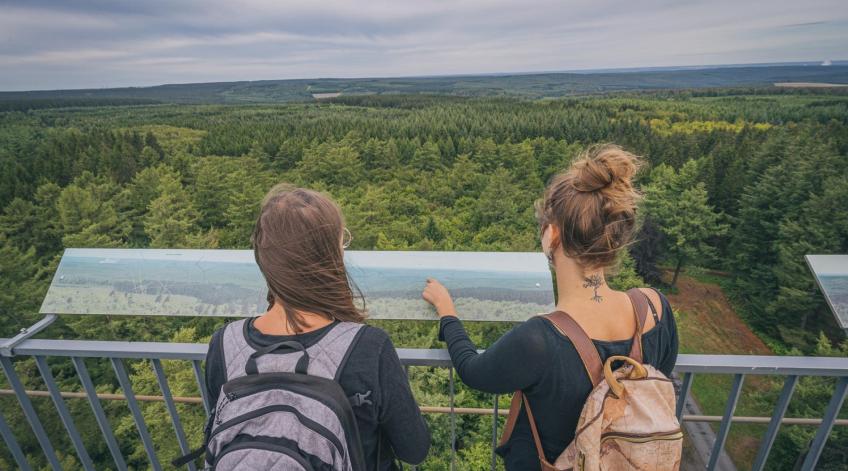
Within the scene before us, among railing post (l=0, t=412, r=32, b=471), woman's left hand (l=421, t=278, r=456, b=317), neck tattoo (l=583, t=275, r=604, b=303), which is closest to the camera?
neck tattoo (l=583, t=275, r=604, b=303)

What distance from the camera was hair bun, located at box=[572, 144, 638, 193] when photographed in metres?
1.35

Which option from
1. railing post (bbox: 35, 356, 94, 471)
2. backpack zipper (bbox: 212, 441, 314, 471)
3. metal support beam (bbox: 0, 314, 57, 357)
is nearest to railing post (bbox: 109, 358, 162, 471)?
railing post (bbox: 35, 356, 94, 471)

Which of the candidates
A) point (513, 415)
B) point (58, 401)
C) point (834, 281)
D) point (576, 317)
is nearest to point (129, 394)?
point (58, 401)

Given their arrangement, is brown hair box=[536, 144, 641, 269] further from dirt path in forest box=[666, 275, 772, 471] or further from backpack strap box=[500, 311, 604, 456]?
dirt path in forest box=[666, 275, 772, 471]

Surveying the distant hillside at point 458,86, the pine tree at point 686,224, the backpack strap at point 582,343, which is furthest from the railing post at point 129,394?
the distant hillside at point 458,86

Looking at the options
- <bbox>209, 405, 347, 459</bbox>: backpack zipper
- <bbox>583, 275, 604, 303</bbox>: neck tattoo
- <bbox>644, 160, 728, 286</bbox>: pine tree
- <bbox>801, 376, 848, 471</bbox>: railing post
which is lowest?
<bbox>644, 160, 728, 286</bbox>: pine tree

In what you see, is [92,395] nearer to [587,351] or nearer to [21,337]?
[21,337]

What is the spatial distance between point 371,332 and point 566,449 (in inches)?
29.4

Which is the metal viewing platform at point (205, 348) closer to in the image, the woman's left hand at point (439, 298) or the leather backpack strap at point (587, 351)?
Answer: the woman's left hand at point (439, 298)

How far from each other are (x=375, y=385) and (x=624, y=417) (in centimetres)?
73

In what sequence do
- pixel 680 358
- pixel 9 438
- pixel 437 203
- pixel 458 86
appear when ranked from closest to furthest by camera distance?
1. pixel 680 358
2. pixel 9 438
3. pixel 437 203
4. pixel 458 86

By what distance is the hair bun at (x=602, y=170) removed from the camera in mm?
1350

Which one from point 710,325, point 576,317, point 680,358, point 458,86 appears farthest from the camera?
point 458,86

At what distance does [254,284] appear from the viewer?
1.78m
